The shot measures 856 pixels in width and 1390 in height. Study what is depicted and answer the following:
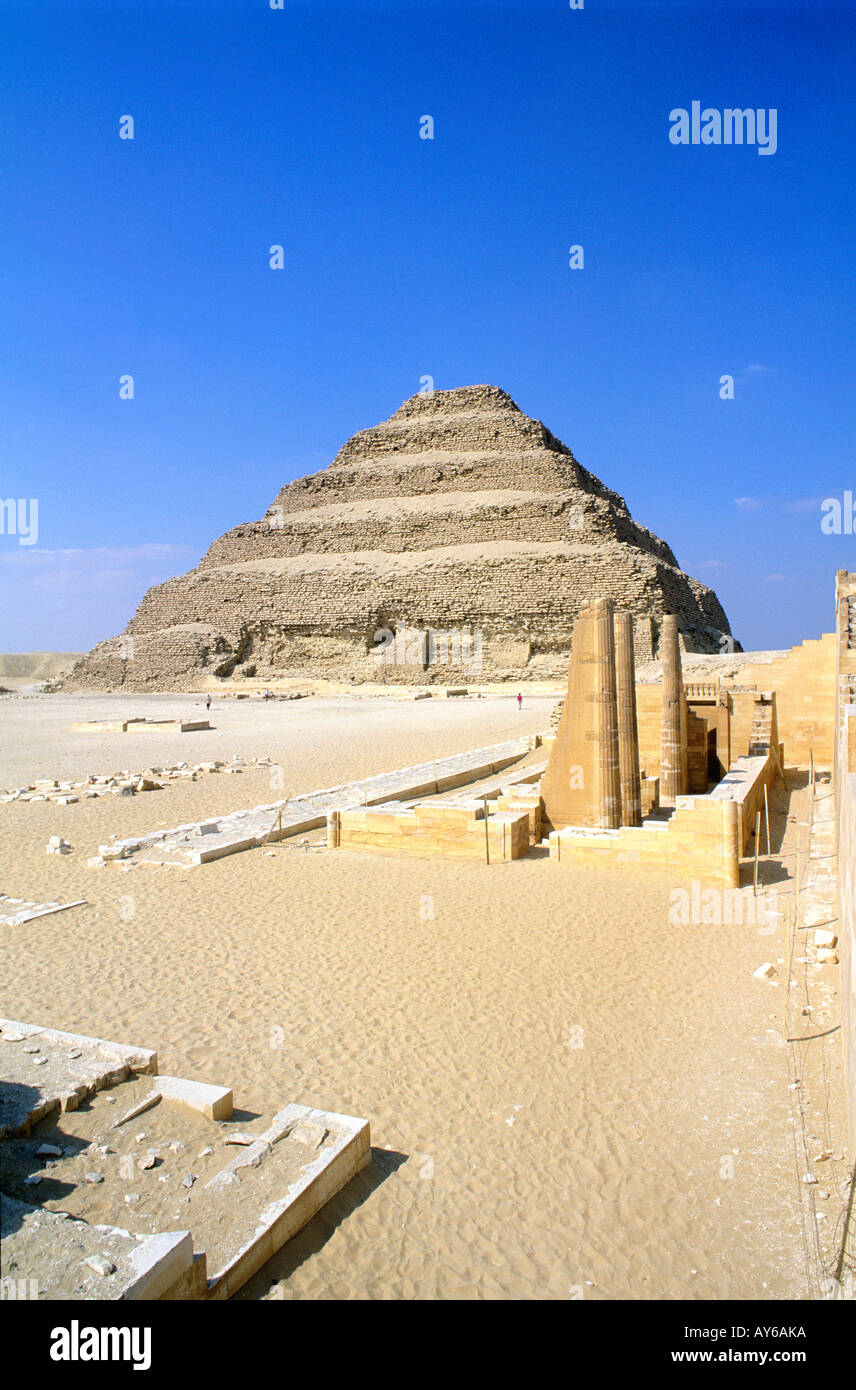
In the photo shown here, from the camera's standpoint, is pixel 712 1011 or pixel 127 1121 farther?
pixel 712 1011

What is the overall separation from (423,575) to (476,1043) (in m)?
50.7

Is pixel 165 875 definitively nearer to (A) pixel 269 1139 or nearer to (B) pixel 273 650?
(A) pixel 269 1139

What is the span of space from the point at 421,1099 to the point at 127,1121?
4.66ft

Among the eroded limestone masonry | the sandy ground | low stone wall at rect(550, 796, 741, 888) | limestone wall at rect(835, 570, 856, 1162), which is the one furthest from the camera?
the eroded limestone masonry

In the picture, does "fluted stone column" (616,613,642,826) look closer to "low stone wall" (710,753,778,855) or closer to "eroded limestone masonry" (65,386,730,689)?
"low stone wall" (710,753,778,855)

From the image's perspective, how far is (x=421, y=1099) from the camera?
405cm

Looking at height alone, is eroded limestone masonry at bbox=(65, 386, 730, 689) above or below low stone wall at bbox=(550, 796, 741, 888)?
above

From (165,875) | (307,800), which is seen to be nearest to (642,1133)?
(165,875)

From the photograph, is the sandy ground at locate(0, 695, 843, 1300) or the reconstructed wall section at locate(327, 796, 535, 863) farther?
the reconstructed wall section at locate(327, 796, 535, 863)

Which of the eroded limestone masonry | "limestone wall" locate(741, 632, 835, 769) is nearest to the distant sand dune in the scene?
the eroded limestone masonry

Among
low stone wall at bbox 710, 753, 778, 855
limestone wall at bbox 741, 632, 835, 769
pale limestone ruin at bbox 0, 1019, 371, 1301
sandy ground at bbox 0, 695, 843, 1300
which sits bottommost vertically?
sandy ground at bbox 0, 695, 843, 1300

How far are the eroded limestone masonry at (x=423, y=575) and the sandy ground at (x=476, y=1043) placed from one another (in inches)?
1492

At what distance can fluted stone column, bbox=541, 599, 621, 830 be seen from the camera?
9.23 metres

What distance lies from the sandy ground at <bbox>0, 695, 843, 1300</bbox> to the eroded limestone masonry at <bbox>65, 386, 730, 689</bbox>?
37906 mm
